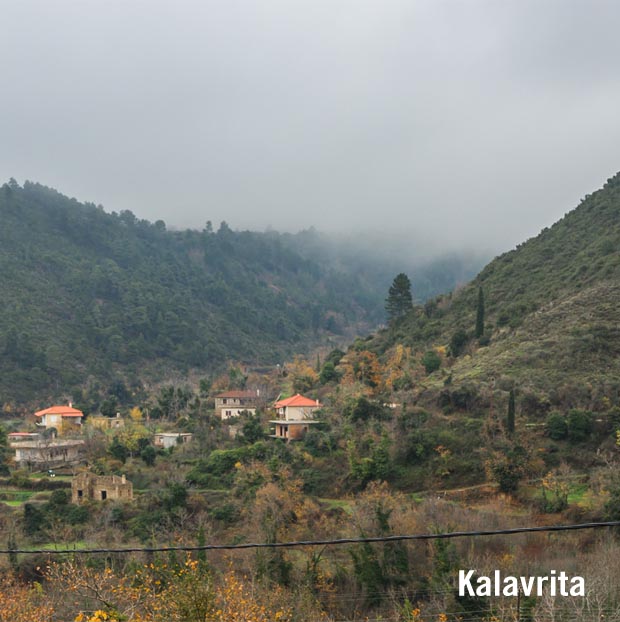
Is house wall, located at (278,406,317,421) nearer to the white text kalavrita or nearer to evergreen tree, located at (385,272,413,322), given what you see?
the white text kalavrita

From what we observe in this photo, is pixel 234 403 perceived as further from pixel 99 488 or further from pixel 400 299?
pixel 400 299

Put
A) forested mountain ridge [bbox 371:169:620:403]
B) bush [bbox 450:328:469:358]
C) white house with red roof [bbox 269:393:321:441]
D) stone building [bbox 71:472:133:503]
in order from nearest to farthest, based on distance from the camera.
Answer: stone building [bbox 71:472:133:503]
forested mountain ridge [bbox 371:169:620:403]
white house with red roof [bbox 269:393:321:441]
bush [bbox 450:328:469:358]

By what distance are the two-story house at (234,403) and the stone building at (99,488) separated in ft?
45.4

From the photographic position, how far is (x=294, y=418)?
3697 cm

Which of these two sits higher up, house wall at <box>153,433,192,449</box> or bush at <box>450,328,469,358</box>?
bush at <box>450,328,469,358</box>

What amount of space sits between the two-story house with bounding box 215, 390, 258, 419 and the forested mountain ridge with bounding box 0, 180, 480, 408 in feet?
68.9

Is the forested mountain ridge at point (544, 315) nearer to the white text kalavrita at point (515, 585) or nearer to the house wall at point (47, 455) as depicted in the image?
the white text kalavrita at point (515, 585)

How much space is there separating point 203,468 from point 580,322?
2078 cm

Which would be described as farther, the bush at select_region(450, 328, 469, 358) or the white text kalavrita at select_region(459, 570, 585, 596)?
the bush at select_region(450, 328, 469, 358)

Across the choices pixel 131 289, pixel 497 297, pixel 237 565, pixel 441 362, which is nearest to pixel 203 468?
pixel 237 565

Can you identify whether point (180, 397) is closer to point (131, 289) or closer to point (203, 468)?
point (203, 468)

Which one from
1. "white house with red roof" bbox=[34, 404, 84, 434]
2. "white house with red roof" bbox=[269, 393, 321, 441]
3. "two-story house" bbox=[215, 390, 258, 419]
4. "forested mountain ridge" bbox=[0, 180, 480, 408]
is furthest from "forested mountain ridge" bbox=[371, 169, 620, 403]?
"forested mountain ridge" bbox=[0, 180, 480, 408]

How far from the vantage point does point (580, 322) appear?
3462 cm

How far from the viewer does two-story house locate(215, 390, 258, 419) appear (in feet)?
149
